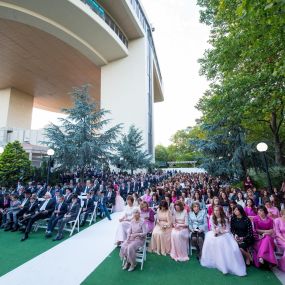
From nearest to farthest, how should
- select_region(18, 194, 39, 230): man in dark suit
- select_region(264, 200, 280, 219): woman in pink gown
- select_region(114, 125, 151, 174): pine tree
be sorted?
select_region(264, 200, 280, 219): woman in pink gown → select_region(18, 194, 39, 230): man in dark suit → select_region(114, 125, 151, 174): pine tree

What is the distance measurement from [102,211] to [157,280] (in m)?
5.56

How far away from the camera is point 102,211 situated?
9.20m

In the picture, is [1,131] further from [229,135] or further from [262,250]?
[262,250]

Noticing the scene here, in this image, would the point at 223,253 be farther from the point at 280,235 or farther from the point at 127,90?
the point at 127,90

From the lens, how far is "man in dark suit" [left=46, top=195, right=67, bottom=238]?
6.59 m

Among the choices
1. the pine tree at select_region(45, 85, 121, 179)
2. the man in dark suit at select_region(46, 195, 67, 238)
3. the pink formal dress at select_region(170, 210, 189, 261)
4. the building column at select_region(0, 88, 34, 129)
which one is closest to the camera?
the pink formal dress at select_region(170, 210, 189, 261)

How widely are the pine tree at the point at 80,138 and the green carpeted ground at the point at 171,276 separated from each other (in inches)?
399

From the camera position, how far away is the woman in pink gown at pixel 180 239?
4996 millimetres

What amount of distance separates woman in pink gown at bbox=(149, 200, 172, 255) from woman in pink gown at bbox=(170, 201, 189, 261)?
19 centimetres

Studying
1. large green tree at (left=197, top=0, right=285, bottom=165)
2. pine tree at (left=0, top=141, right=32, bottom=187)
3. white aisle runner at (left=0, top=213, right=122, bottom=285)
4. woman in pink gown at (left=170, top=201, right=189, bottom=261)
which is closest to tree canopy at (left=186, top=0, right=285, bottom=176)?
large green tree at (left=197, top=0, right=285, bottom=165)

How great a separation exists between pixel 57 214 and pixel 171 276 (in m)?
4.29

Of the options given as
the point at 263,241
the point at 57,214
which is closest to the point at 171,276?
the point at 263,241

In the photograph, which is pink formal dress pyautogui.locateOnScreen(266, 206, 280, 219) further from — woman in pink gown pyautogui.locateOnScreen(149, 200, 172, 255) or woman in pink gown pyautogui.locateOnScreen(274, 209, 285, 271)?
woman in pink gown pyautogui.locateOnScreen(149, 200, 172, 255)

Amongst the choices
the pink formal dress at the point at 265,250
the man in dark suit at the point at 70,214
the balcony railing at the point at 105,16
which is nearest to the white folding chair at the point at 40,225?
the man in dark suit at the point at 70,214
